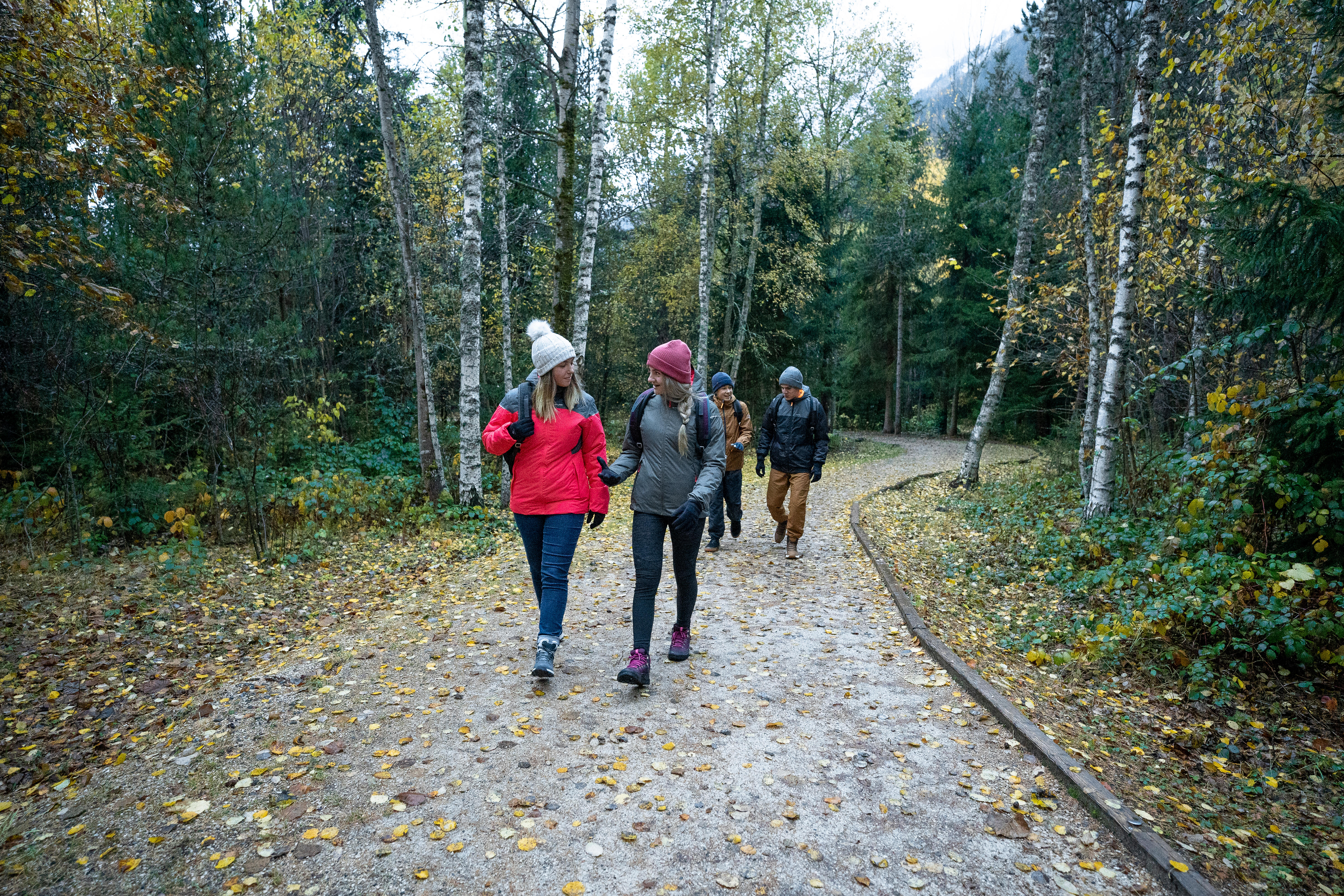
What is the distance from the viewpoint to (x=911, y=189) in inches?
1254

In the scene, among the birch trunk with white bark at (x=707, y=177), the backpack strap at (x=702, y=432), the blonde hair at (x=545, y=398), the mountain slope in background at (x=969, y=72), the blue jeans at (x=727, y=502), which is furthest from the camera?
the mountain slope in background at (x=969, y=72)

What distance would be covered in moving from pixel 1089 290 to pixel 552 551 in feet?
35.6

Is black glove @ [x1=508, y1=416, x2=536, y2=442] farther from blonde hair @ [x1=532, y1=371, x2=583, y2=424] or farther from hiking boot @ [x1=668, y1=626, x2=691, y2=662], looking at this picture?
hiking boot @ [x1=668, y1=626, x2=691, y2=662]

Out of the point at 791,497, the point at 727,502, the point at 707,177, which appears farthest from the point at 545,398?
the point at 707,177

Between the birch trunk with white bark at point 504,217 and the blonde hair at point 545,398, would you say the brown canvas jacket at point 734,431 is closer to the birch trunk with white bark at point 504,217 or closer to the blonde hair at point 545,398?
the blonde hair at point 545,398

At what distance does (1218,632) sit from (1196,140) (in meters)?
5.62

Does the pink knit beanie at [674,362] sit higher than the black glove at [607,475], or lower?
higher

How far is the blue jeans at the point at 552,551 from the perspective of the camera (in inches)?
187

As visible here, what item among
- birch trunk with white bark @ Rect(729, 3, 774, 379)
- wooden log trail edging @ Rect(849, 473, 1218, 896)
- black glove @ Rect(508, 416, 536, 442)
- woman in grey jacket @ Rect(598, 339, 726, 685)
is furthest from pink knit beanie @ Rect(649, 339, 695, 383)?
birch trunk with white bark @ Rect(729, 3, 774, 379)

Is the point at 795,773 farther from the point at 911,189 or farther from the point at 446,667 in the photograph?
the point at 911,189

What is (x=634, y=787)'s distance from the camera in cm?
364

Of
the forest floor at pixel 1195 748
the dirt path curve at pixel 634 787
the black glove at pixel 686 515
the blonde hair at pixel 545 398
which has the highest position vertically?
the blonde hair at pixel 545 398

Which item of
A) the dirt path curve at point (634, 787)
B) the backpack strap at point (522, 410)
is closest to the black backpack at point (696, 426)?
the backpack strap at point (522, 410)

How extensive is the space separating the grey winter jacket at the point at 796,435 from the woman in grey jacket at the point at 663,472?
3.45 meters
